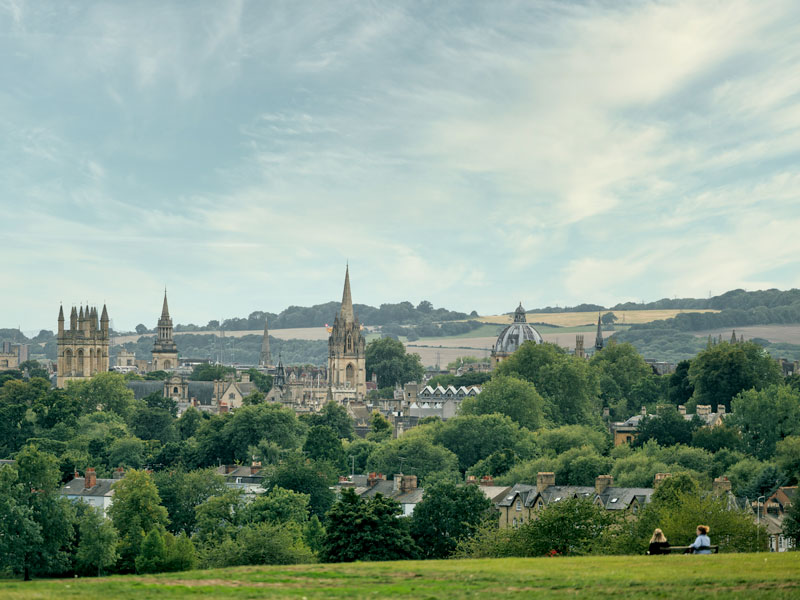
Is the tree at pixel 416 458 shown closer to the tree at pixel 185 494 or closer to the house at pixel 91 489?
the tree at pixel 185 494

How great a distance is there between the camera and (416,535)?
63.8 metres

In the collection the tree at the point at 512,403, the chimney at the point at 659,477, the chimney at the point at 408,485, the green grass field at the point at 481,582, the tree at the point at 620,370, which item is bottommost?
the chimney at the point at 408,485

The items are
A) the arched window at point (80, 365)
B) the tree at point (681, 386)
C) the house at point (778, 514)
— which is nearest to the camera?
the house at point (778, 514)

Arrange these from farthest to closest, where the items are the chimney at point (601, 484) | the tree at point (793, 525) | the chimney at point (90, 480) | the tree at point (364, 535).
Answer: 1. the chimney at point (90, 480)
2. the chimney at point (601, 484)
3. the tree at point (793, 525)
4. the tree at point (364, 535)

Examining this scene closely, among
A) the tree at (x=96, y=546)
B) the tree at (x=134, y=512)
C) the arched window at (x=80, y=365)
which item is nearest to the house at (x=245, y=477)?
the tree at (x=134, y=512)

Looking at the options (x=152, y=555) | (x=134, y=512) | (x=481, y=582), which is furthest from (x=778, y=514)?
(x=481, y=582)

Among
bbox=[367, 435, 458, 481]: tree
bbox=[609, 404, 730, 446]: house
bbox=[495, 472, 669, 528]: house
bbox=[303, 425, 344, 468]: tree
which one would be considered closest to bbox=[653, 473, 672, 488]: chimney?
bbox=[495, 472, 669, 528]: house

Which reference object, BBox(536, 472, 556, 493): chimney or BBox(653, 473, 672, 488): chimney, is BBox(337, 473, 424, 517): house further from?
BBox(653, 473, 672, 488): chimney

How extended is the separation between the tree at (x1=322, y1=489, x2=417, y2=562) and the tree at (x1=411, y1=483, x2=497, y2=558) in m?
5.16

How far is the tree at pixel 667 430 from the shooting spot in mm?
100562

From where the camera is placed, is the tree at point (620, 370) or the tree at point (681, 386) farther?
the tree at point (620, 370)

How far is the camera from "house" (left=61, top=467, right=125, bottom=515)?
86.6 meters

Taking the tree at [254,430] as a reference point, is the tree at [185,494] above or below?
below

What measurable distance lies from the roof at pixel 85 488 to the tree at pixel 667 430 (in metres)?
37.8
